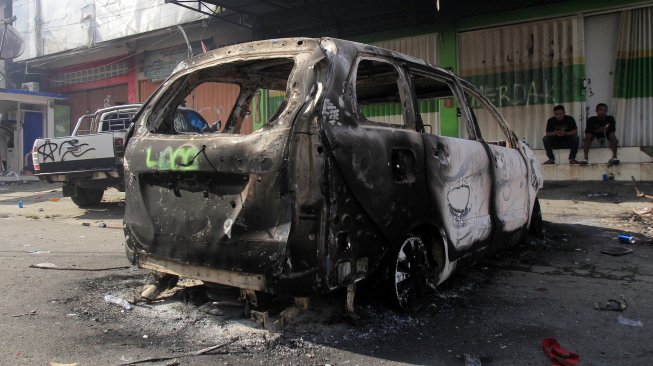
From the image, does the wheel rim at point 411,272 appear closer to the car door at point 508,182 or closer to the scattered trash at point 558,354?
the scattered trash at point 558,354

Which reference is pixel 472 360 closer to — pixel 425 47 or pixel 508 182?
pixel 508 182

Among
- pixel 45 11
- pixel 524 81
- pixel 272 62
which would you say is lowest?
pixel 272 62

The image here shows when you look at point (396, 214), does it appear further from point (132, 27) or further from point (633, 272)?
point (132, 27)

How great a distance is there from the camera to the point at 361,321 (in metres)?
3.18

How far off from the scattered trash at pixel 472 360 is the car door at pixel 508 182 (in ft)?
6.03

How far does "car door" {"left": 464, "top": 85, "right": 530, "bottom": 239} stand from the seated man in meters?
5.32

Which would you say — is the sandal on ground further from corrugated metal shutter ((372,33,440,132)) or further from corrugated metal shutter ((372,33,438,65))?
corrugated metal shutter ((372,33,438,65))

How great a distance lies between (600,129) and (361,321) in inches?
328

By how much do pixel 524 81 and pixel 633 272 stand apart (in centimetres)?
713

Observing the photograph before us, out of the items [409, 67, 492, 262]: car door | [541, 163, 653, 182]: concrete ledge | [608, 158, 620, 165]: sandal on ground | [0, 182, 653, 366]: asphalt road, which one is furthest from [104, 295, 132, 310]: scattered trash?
[608, 158, 620, 165]: sandal on ground

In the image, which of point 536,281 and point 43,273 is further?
point 43,273

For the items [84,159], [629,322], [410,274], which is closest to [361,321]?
[410,274]

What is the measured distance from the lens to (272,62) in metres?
3.62

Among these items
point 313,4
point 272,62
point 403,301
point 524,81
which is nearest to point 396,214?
point 403,301
